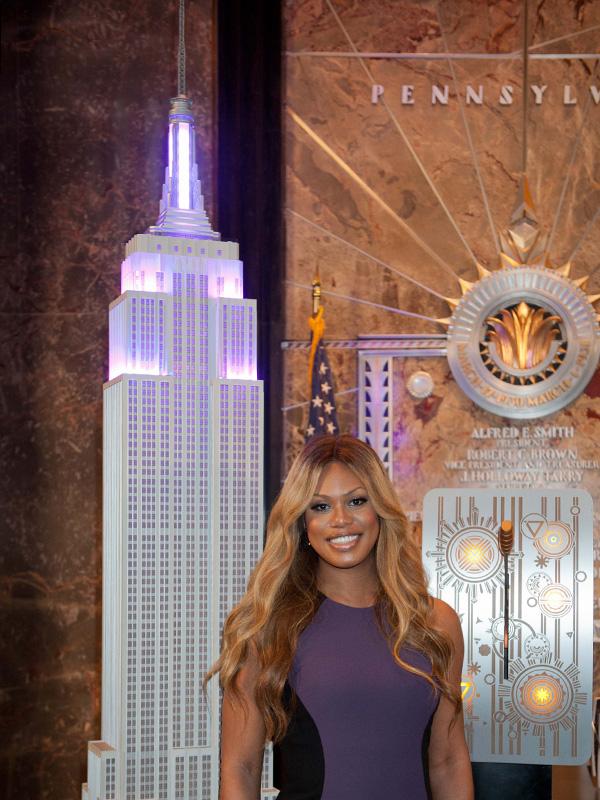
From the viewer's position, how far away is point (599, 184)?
6.82m

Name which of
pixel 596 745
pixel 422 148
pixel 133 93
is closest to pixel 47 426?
pixel 133 93

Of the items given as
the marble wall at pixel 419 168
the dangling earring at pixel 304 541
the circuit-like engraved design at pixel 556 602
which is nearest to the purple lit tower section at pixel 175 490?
the marble wall at pixel 419 168

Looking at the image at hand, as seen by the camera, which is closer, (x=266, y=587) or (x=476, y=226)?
(x=266, y=587)

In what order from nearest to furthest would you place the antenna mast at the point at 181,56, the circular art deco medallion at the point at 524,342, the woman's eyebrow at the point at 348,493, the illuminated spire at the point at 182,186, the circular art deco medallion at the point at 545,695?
the woman's eyebrow at the point at 348,493, the circular art deco medallion at the point at 545,695, the illuminated spire at the point at 182,186, the antenna mast at the point at 181,56, the circular art deco medallion at the point at 524,342

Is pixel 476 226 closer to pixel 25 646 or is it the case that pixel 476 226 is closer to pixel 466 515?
pixel 466 515

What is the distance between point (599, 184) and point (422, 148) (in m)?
1.07

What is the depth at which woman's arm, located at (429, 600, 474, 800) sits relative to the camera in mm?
2682

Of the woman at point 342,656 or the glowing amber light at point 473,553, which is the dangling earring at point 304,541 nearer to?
the woman at point 342,656

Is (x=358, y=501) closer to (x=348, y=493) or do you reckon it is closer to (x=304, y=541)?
(x=348, y=493)

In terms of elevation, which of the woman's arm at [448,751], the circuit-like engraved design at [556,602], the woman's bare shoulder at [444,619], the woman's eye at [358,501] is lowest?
the woman's arm at [448,751]

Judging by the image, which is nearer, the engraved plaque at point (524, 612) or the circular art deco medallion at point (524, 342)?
the engraved plaque at point (524, 612)

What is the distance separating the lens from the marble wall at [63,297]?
6562 mm

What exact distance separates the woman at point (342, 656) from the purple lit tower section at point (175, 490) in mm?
2754

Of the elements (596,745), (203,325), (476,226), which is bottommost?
(596,745)
